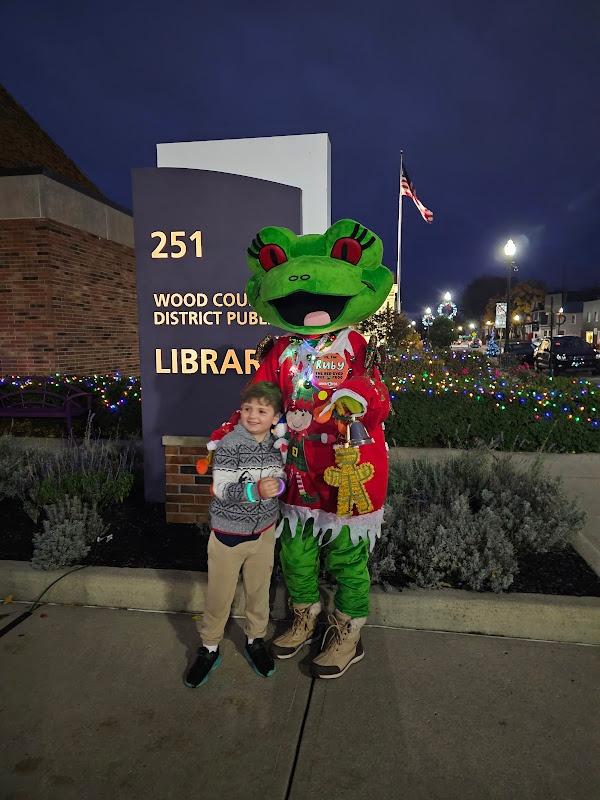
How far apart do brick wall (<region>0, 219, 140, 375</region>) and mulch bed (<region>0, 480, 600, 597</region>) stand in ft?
20.6

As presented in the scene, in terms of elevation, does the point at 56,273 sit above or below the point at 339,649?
above

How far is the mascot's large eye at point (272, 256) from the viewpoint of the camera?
98.9 inches

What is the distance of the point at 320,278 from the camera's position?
232cm

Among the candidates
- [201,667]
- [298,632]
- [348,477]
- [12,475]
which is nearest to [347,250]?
[348,477]

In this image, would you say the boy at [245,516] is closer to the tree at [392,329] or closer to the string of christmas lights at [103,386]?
the string of christmas lights at [103,386]

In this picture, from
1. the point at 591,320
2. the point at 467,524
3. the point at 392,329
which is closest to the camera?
the point at 467,524

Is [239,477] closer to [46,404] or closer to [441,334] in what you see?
[46,404]

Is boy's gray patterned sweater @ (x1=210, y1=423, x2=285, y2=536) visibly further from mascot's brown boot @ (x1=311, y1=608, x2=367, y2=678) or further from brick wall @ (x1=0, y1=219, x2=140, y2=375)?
brick wall @ (x1=0, y1=219, x2=140, y2=375)

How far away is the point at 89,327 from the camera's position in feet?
35.2

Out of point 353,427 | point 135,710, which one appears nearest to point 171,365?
point 353,427

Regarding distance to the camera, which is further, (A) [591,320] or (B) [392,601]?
(A) [591,320]

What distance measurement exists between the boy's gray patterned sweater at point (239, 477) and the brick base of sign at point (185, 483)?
1362 millimetres

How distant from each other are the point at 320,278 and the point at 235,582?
1.40 metres

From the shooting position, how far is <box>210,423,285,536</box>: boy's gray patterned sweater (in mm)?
2289
